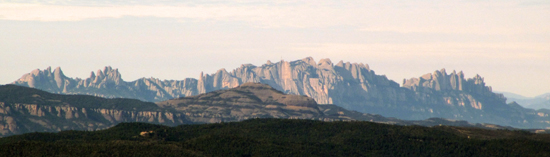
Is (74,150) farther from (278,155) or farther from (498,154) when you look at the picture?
(498,154)

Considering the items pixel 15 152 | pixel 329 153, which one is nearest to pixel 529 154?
pixel 329 153

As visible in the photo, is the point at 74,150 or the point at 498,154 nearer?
the point at 74,150

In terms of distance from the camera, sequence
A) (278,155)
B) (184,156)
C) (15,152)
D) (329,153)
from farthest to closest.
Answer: (329,153) → (278,155) → (184,156) → (15,152)

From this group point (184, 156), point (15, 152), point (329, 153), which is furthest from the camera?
point (329, 153)

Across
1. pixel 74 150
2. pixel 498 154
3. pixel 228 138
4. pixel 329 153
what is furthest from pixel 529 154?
pixel 74 150

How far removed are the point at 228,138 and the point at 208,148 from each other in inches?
552

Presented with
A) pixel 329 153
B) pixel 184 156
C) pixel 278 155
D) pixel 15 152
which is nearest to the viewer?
pixel 15 152

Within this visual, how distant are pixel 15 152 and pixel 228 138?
69723 mm

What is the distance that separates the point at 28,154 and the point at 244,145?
67.8 metres

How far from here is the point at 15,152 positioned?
151 metres

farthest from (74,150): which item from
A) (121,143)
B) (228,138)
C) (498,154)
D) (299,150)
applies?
(498,154)

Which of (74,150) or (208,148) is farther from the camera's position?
(208,148)

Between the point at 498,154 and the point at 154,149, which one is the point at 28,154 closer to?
the point at 154,149

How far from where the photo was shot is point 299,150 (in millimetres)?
192750
